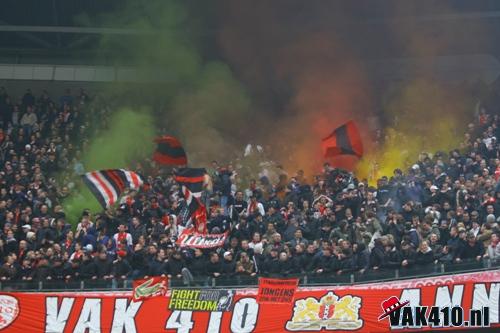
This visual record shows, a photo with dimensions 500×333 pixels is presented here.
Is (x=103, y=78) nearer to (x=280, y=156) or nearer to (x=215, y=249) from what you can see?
(x=280, y=156)

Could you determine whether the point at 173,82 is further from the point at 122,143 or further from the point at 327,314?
the point at 327,314

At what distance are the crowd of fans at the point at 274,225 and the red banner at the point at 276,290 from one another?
25 cm

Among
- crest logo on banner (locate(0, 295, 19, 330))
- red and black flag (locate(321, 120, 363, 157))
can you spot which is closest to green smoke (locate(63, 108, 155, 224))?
crest logo on banner (locate(0, 295, 19, 330))

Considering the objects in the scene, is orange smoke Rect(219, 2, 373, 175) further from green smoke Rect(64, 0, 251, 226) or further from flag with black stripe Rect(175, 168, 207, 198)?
flag with black stripe Rect(175, 168, 207, 198)

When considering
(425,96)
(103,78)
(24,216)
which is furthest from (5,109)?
(425,96)

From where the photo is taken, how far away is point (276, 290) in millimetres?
16125

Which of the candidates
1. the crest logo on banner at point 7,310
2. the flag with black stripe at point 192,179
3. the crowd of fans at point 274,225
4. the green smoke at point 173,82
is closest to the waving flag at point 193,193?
the flag with black stripe at point 192,179

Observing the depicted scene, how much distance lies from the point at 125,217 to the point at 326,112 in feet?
27.8

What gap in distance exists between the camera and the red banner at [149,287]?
650 inches

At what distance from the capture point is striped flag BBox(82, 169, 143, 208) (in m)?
19.5

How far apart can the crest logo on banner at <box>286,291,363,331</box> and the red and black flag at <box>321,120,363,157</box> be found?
499 centimetres

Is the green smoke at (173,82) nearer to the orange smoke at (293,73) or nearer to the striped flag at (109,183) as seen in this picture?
the orange smoke at (293,73)

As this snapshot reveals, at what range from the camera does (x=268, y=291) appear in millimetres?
16141

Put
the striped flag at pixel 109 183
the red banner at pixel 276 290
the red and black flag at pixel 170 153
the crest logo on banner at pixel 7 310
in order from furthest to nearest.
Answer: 1. the red and black flag at pixel 170 153
2. the striped flag at pixel 109 183
3. the crest logo on banner at pixel 7 310
4. the red banner at pixel 276 290
